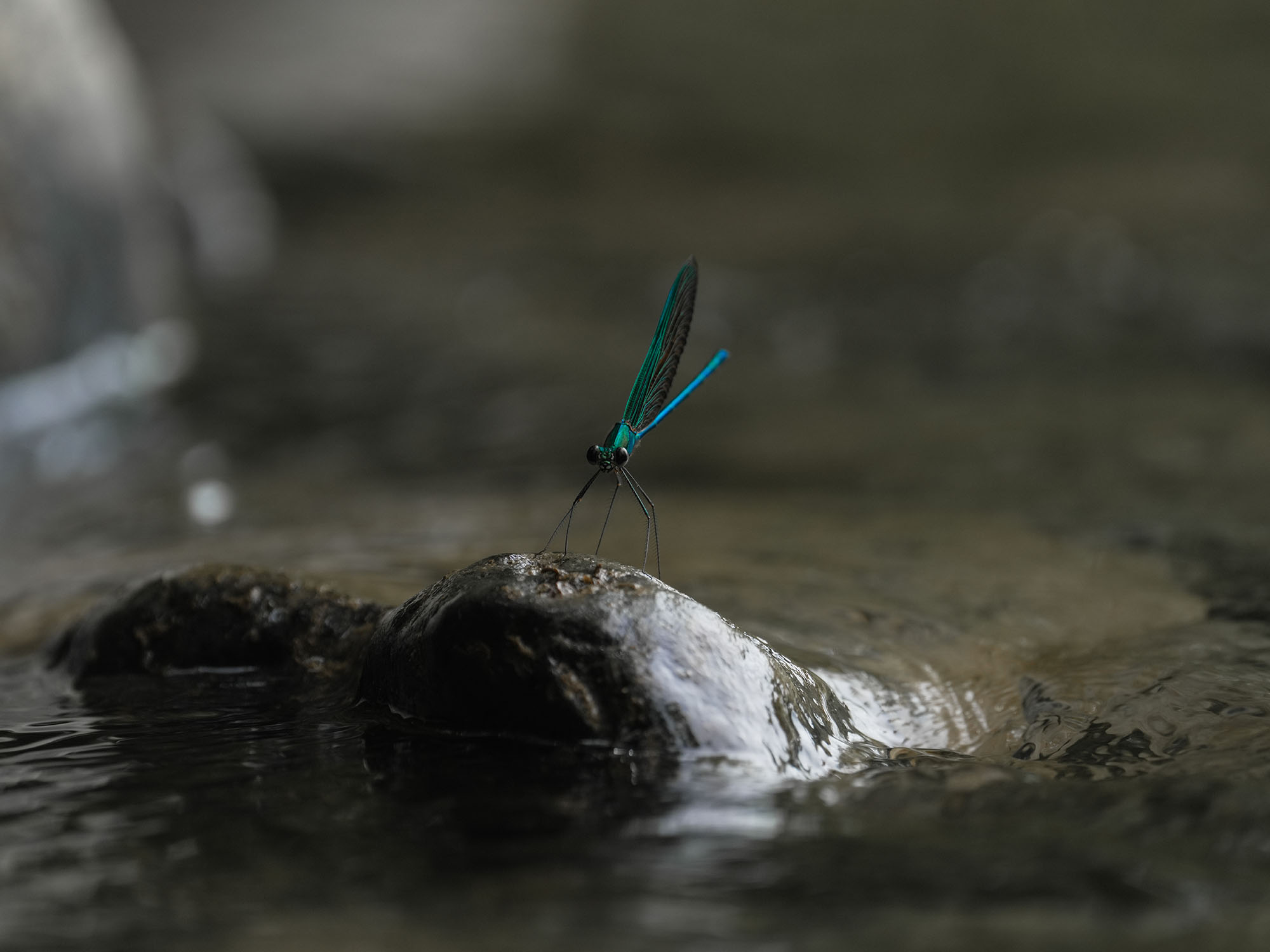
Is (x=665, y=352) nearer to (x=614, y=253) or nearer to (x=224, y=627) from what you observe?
(x=224, y=627)

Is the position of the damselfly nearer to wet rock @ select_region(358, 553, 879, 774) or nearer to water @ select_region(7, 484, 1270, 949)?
wet rock @ select_region(358, 553, 879, 774)

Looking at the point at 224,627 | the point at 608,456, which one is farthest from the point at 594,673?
the point at 224,627

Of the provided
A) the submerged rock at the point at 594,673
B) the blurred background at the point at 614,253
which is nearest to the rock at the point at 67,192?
the blurred background at the point at 614,253

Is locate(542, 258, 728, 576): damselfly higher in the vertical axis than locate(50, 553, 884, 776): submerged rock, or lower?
higher

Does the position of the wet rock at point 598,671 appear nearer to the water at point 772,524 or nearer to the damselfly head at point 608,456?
the water at point 772,524

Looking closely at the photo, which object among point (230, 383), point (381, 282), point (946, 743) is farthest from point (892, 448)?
point (381, 282)

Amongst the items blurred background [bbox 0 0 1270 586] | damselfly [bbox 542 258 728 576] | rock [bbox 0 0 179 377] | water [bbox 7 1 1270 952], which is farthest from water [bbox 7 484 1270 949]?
rock [bbox 0 0 179 377]

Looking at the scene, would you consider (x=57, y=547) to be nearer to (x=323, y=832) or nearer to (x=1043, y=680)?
(x=323, y=832)
